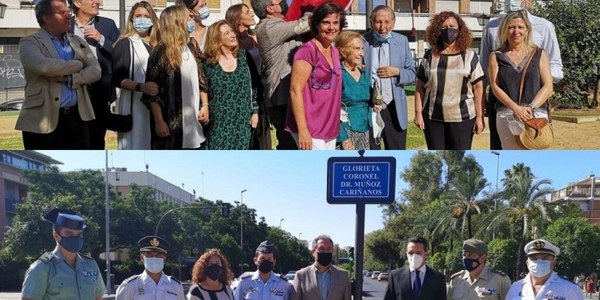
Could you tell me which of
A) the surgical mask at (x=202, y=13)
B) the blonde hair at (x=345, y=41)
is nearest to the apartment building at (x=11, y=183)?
the surgical mask at (x=202, y=13)

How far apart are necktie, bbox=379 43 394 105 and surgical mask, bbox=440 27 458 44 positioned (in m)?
0.45

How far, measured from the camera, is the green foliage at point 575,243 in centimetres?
607

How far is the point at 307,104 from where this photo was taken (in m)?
6.76

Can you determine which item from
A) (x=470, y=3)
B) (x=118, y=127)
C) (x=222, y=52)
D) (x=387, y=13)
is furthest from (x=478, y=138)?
(x=470, y=3)

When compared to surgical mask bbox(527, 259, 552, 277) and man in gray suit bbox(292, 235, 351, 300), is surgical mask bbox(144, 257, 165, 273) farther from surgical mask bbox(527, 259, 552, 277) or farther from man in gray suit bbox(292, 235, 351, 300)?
surgical mask bbox(527, 259, 552, 277)

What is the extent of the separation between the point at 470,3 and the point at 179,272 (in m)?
31.5

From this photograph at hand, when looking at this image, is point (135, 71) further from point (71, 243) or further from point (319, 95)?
point (71, 243)

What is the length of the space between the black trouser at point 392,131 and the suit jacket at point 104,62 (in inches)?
81.7

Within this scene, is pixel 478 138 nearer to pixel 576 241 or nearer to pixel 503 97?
pixel 503 97

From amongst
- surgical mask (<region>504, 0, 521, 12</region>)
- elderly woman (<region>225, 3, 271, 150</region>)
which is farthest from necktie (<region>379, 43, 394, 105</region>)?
surgical mask (<region>504, 0, 521, 12</region>)

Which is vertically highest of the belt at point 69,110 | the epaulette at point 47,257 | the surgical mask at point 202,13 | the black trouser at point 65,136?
the surgical mask at point 202,13

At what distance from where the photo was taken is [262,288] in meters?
6.18

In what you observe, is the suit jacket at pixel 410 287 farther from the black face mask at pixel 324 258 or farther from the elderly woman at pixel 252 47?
the elderly woman at pixel 252 47

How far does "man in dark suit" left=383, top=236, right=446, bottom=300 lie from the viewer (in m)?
6.11
